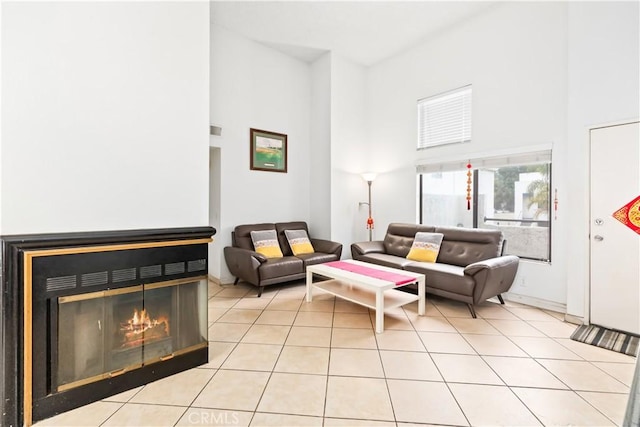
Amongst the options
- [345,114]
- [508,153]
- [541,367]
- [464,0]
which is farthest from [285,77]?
[541,367]

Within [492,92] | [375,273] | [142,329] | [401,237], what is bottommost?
[142,329]

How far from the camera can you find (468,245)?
149 inches

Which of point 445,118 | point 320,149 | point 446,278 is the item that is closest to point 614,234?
point 446,278

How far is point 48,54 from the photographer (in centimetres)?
174

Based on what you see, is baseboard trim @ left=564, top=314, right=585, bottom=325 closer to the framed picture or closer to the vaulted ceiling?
the vaulted ceiling

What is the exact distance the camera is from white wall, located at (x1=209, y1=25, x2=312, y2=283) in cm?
436

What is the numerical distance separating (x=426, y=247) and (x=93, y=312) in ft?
12.0

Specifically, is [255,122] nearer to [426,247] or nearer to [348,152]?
[348,152]

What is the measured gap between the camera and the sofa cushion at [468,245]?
3606 mm

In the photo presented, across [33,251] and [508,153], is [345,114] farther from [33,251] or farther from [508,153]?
[33,251]

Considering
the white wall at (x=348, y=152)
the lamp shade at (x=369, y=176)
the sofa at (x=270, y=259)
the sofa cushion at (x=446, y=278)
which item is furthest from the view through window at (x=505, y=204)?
the sofa at (x=270, y=259)

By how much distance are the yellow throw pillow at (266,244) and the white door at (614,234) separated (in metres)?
3.68

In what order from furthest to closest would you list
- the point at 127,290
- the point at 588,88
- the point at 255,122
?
1. the point at 255,122
2. the point at 588,88
3. the point at 127,290

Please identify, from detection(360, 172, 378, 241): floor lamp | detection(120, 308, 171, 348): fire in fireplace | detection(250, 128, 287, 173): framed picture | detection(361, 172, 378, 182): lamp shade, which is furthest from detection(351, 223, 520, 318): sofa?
detection(120, 308, 171, 348): fire in fireplace
